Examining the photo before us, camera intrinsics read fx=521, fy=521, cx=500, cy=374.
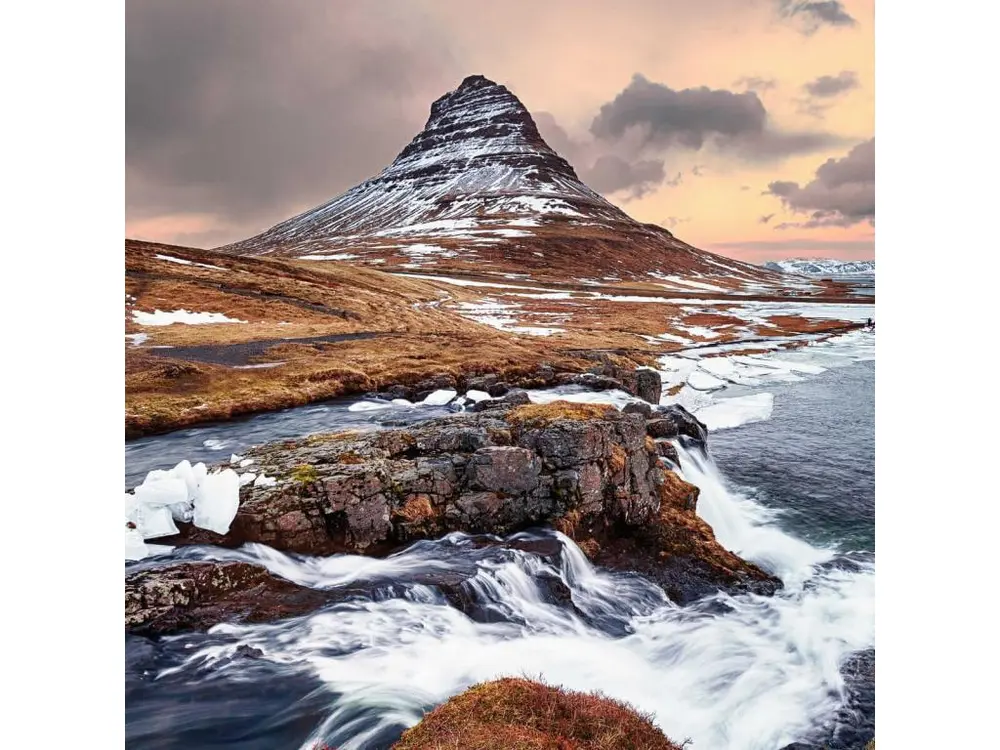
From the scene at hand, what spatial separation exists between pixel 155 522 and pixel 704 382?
3104 centimetres

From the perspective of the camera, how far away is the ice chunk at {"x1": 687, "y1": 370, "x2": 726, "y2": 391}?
3288 cm

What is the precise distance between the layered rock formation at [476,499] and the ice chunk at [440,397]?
6.68 meters

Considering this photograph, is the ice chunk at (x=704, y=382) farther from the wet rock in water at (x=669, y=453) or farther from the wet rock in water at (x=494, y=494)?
the wet rock in water at (x=494, y=494)

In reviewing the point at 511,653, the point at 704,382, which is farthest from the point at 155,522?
the point at 704,382

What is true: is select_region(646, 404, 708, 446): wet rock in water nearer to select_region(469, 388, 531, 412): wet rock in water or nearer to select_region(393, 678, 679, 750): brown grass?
select_region(469, 388, 531, 412): wet rock in water

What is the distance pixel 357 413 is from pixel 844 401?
26156 mm

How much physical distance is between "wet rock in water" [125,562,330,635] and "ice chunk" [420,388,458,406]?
12587 mm

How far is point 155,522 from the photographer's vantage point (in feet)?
32.9

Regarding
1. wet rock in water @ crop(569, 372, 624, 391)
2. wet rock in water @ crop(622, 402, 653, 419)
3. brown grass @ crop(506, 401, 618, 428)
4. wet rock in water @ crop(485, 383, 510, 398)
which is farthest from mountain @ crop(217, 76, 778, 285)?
brown grass @ crop(506, 401, 618, 428)

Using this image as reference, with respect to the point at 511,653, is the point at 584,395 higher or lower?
higher

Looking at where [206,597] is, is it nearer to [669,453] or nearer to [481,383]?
[669,453]

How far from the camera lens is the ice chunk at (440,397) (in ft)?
72.5
